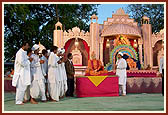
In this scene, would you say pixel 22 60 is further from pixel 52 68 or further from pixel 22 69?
pixel 52 68

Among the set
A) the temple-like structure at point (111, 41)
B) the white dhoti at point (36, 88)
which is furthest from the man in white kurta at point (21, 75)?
the temple-like structure at point (111, 41)

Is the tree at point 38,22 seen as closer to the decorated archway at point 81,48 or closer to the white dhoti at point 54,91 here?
the decorated archway at point 81,48

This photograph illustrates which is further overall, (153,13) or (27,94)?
(153,13)

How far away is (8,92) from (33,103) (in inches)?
169

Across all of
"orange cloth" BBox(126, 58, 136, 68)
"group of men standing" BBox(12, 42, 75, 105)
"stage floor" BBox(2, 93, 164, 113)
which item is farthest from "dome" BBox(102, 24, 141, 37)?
"stage floor" BBox(2, 93, 164, 113)

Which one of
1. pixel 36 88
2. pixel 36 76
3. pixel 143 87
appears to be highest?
pixel 36 76

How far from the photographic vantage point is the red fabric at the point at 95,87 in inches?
298

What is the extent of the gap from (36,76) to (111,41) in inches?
319

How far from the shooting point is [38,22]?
795 inches

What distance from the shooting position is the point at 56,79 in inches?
266

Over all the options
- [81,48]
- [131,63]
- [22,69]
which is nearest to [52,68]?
[22,69]

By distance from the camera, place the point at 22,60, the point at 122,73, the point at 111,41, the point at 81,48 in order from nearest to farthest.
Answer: the point at 22,60
the point at 122,73
the point at 81,48
the point at 111,41

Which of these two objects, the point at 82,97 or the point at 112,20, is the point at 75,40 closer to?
the point at 112,20

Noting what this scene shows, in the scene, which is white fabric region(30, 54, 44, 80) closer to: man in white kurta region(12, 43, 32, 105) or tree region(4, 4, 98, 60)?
man in white kurta region(12, 43, 32, 105)
